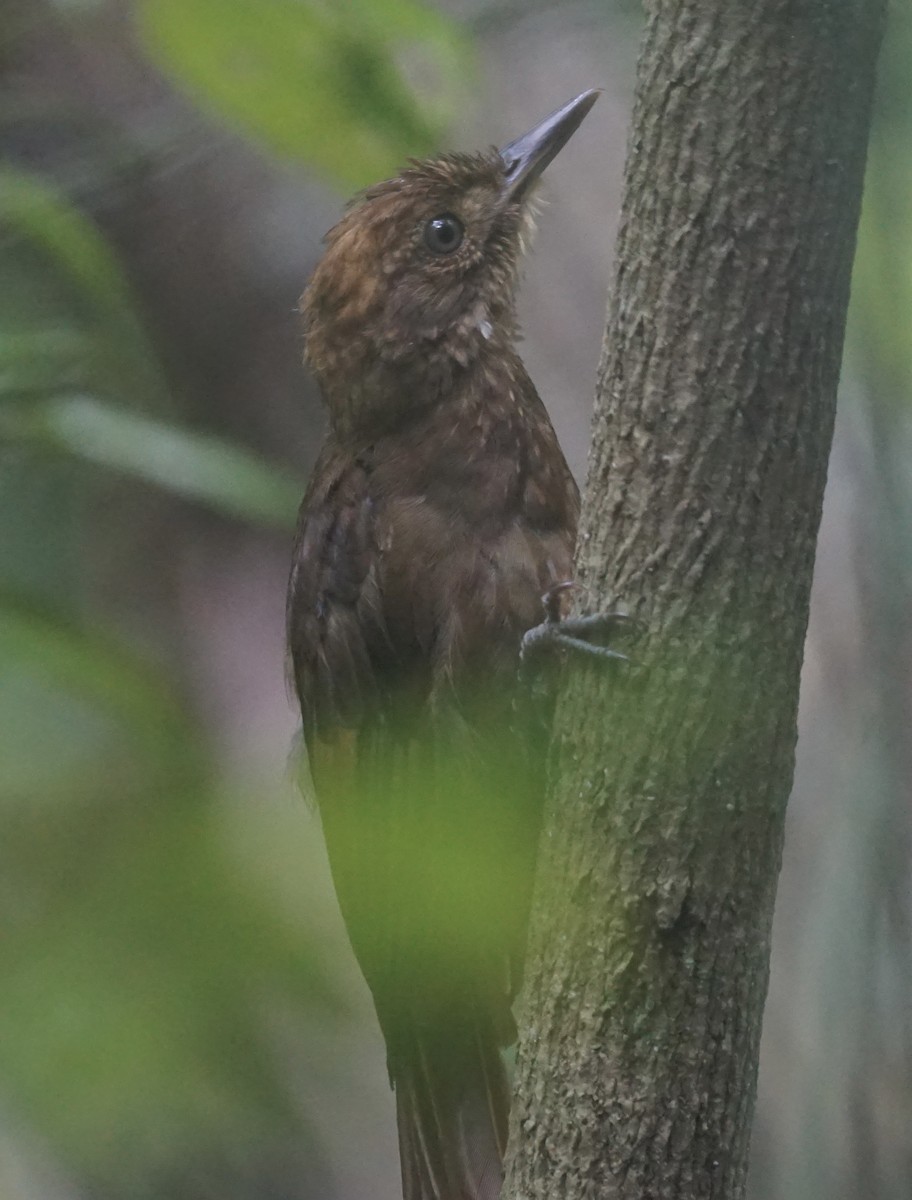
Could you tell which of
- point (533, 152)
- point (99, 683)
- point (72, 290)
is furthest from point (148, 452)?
point (533, 152)

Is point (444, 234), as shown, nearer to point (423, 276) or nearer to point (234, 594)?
point (423, 276)

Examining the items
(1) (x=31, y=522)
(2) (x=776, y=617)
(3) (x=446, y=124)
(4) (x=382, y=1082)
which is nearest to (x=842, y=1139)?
(4) (x=382, y=1082)

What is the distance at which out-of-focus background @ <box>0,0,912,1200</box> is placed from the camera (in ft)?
1.54

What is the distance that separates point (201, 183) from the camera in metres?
1.93

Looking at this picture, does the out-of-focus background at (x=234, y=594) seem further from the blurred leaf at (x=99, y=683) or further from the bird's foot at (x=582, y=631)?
the bird's foot at (x=582, y=631)

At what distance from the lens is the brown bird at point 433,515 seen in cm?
161

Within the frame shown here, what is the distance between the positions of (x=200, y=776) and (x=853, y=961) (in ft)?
5.40

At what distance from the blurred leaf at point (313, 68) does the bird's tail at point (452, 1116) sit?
3.46 ft

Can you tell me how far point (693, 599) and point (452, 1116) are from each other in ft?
3.05

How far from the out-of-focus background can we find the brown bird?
13 cm

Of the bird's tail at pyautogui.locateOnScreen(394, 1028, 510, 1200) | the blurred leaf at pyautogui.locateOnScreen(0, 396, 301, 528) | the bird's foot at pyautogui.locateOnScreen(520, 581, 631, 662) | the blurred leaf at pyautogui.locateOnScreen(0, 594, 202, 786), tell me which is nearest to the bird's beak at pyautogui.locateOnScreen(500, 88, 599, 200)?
the bird's foot at pyautogui.locateOnScreen(520, 581, 631, 662)

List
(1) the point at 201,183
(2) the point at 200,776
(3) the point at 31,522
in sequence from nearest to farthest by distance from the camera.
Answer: (2) the point at 200,776 < (3) the point at 31,522 < (1) the point at 201,183

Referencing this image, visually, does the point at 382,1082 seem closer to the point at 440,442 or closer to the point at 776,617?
the point at 440,442

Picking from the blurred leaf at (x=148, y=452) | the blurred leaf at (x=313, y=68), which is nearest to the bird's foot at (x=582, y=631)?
the blurred leaf at (x=148, y=452)
